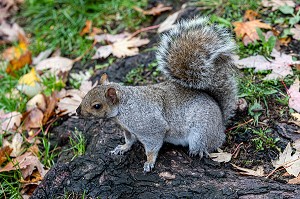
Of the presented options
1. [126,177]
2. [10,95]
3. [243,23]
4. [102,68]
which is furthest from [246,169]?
[10,95]

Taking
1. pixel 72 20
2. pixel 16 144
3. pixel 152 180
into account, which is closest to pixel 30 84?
pixel 16 144

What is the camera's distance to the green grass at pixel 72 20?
4.62m

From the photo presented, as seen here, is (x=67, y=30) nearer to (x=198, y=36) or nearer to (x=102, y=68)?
(x=102, y=68)

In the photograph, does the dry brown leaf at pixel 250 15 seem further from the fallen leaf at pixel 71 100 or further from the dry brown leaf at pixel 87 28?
the dry brown leaf at pixel 87 28

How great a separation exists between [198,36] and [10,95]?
1.88 m

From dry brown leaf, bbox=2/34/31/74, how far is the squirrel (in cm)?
189

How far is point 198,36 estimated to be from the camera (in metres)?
2.83

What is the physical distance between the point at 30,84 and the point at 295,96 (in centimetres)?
227

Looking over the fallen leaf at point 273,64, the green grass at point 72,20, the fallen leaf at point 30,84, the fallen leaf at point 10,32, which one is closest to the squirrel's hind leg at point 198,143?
the fallen leaf at point 273,64

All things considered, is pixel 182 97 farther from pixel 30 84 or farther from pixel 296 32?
pixel 30 84

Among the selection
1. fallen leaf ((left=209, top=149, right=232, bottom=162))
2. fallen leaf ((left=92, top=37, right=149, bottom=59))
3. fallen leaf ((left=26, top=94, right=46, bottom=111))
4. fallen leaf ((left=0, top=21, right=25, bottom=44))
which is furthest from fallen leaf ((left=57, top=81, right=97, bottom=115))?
fallen leaf ((left=0, top=21, right=25, bottom=44))

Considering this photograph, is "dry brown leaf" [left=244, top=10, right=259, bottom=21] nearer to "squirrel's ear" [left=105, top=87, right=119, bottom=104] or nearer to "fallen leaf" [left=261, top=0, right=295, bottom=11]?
"fallen leaf" [left=261, top=0, right=295, bottom=11]

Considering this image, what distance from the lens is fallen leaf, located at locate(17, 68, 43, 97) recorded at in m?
3.97

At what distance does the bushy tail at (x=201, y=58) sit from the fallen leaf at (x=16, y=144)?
1.34 meters
